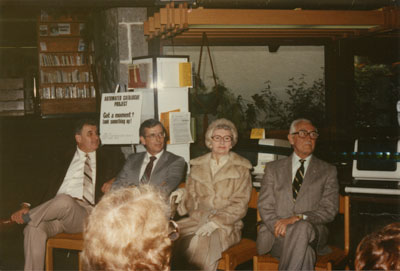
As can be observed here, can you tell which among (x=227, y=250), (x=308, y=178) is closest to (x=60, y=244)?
(x=227, y=250)

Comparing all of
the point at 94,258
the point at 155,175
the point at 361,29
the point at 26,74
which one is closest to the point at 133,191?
the point at 94,258

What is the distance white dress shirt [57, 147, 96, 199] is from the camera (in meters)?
4.05

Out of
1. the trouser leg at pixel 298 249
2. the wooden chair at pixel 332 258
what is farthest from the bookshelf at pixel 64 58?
the trouser leg at pixel 298 249

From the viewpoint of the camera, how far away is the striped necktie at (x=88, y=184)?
4016 millimetres

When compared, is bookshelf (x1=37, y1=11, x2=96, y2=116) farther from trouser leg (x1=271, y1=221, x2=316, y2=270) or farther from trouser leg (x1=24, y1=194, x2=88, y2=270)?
trouser leg (x1=271, y1=221, x2=316, y2=270)

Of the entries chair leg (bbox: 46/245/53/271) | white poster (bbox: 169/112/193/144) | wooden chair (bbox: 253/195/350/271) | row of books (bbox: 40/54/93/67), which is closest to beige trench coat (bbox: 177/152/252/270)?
wooden chair (bbox: 253/195/350/271)

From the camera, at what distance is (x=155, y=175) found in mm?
3902

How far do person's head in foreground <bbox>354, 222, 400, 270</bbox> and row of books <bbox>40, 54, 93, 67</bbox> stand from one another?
9153 mm

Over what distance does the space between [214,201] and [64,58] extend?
23.8 feet

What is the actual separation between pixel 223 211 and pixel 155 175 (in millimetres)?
707

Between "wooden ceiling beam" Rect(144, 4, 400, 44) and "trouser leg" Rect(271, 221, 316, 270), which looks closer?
"trouser leg" Rect(271, 221, 316, 270)

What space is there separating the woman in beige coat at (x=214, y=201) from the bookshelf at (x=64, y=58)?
6373 mm

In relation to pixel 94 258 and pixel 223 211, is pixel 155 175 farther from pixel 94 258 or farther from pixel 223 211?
pixel 94 258

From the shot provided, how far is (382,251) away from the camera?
1.17 meters
